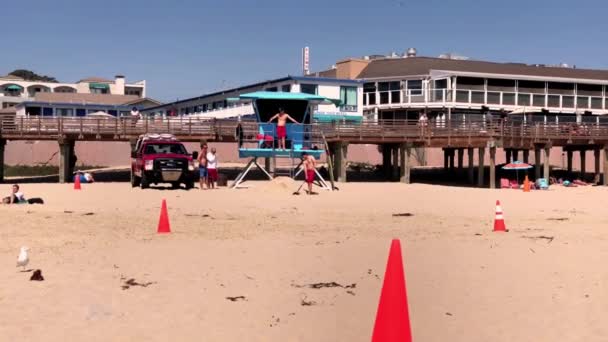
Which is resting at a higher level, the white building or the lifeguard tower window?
the white building

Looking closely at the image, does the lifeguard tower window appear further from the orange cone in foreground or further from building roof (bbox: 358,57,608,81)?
the orange cone in foreground

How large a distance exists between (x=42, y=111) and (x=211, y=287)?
61536 millimetres

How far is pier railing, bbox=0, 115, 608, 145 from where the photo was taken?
35344 mm

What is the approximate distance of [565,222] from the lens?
15883 mm

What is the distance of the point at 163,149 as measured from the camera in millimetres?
26953

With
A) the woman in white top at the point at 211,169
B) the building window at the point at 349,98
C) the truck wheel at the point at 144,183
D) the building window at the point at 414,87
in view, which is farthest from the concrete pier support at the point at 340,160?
the truck wheel at the point at 144,183

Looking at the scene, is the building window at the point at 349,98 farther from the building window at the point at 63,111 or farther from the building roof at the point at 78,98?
the building roof at the point at 78,98

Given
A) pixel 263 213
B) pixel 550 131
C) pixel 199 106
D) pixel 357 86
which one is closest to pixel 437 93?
pixel 357 86

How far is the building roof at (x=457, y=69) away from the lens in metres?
47.6

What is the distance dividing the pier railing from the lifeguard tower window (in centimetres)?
430

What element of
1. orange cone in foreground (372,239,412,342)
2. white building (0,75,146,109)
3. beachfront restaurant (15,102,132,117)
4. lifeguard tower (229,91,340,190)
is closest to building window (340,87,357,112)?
lifeguard tower (229,91,340,190)

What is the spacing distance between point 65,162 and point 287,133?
43.4 feet

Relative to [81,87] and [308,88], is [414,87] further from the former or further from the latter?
[81,87]

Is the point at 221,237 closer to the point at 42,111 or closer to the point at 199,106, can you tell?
the point at 199,106
